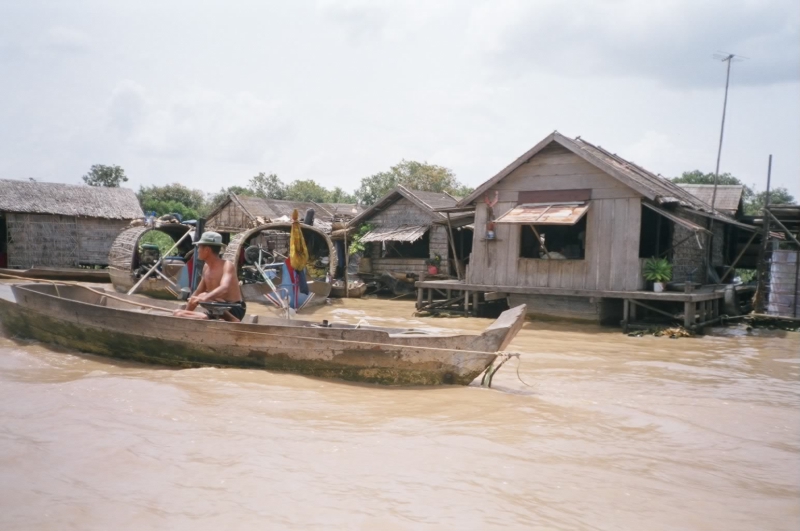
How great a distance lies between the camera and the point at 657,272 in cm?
1207

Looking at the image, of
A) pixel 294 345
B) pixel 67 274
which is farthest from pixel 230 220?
pixel 294 345

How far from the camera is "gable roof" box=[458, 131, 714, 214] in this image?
11750 mm

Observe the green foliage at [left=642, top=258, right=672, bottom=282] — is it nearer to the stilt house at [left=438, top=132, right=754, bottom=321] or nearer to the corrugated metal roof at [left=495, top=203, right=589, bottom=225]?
the stilt house at [left=438, top=132, right=754, bottom=321]

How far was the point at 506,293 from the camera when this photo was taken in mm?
14070

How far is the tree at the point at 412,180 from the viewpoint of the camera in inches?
1403

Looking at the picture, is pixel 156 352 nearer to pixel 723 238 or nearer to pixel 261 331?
pixel 261 331

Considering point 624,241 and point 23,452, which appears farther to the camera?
point 624,241

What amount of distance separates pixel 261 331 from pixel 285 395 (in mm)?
915

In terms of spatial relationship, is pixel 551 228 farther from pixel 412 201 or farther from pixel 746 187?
pixel 746 187

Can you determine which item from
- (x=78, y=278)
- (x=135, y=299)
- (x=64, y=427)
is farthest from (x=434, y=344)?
(x=78, y=278)

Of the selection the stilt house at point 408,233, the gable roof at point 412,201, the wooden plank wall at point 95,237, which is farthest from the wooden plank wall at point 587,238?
the wooden plank wall at point 95,237

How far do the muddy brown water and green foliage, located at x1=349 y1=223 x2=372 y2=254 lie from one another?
1202 centimetres

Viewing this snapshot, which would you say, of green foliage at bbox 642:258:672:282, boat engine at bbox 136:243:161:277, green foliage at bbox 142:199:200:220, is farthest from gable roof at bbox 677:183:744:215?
green foliage at bbox 142:199:200:220

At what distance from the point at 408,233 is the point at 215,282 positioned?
1091 cm
